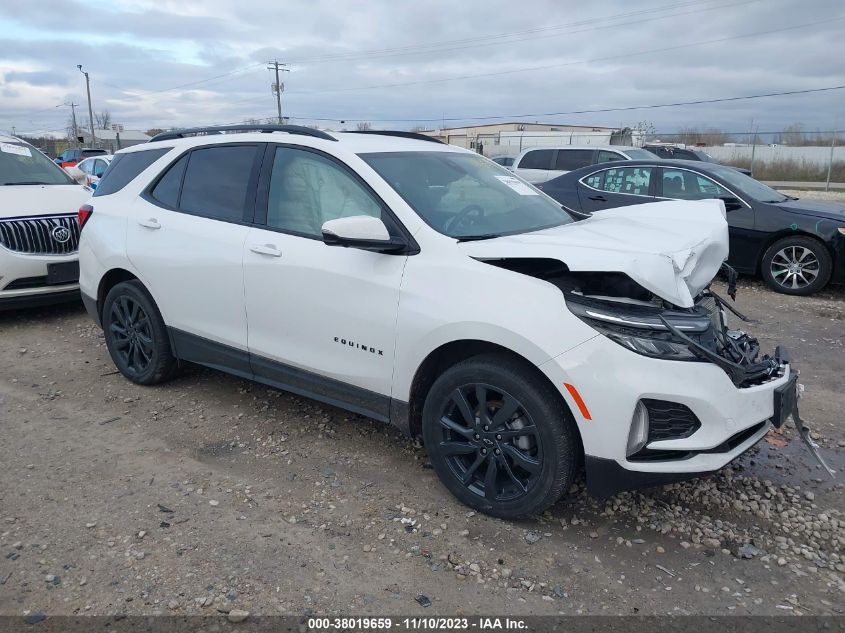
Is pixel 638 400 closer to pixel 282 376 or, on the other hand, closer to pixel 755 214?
pixel 282 376

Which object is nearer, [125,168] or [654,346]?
[654,346]

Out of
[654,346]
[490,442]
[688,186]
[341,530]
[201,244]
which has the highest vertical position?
[688,186]

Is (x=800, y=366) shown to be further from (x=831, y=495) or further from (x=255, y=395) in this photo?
(x=255, y=395)

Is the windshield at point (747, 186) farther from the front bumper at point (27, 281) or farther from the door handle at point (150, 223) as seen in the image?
the front bumper at point (27, 281)

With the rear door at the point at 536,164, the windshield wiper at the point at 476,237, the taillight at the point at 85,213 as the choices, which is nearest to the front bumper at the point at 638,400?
the windshield wiper at the point at 476,237

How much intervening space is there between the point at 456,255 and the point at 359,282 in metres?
0.56

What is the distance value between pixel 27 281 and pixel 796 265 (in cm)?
861

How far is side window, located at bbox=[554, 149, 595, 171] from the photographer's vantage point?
13.9m

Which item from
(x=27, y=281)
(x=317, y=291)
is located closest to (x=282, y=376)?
(x=317, y=291)

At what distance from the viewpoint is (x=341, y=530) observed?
312 cm

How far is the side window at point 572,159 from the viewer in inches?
548

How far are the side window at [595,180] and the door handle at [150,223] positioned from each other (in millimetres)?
6457

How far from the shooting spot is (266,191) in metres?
3.94

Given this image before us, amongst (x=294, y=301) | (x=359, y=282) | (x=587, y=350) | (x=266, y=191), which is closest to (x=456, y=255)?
(x=359, y=282)
